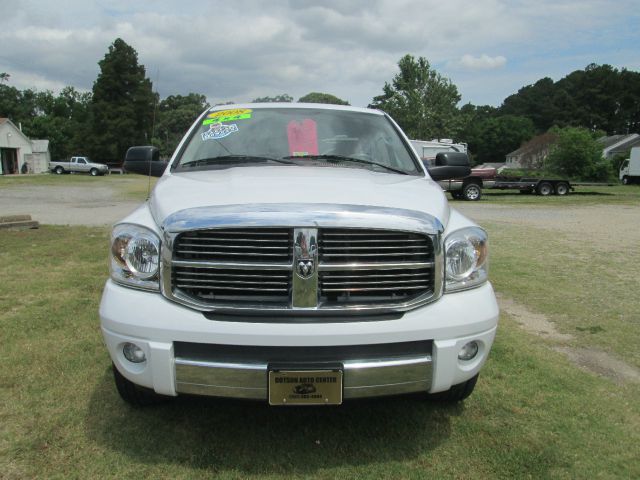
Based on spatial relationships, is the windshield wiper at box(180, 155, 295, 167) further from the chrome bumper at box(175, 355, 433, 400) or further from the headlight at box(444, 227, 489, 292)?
the chrome bumper at box(175, 355, 433, 400)

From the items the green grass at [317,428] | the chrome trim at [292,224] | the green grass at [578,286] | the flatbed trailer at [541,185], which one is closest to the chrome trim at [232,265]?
the chrome trim at [292,224]

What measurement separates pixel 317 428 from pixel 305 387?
0.67m

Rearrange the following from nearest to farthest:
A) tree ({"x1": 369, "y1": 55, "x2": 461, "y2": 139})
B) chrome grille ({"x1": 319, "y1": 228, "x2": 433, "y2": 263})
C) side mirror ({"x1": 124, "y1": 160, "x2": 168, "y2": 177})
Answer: chrome grille ({"x1": 319, "y1": 228, "x2": 433, "y2": 263})
side mirror ({"x1": 124, "y1": 160, "x2": 168, "y2": 177})
tree ({"x1": 369, "y1": 55, "x2": 461, "y2": 139})

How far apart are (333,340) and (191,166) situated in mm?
1765

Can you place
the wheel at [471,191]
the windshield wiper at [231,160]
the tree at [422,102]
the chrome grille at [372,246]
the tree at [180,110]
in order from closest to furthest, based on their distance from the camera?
the chrome grille at [372,246], the windshield wiper at [231,160], the wheel at [471,191], the tree at [422,102], the tree at [180,110]

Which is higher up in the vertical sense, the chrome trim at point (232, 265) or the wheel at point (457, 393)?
the chrome trim at point (232, 265)

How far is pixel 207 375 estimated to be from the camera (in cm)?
220

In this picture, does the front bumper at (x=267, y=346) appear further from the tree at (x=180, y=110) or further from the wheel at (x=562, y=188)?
the tree at (x=180, y=110)

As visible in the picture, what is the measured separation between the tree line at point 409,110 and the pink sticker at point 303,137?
19.2 meters

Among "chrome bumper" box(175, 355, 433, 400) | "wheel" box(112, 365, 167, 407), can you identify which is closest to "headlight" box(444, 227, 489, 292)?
"chrome bumper" box(175, 355, 433, 400)

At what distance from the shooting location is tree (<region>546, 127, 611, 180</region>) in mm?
34625

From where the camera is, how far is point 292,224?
2.21 m

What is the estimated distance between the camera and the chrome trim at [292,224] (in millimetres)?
2225

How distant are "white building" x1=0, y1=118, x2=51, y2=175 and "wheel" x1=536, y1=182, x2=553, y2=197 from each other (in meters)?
51.6
